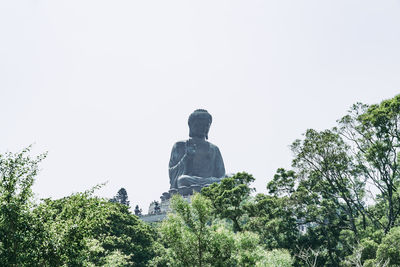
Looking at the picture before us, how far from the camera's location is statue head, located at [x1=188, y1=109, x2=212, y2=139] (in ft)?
145

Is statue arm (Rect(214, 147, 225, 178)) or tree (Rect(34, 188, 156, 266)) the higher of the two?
statue arm (Rect(214, 147, 225, 178))

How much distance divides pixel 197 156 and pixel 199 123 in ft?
13.8

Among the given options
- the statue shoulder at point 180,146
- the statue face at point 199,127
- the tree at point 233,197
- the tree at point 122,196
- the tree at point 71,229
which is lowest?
the tree at point 71,229

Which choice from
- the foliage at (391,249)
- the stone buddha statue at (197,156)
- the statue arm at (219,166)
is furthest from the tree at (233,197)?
the statue arm at (219,166)

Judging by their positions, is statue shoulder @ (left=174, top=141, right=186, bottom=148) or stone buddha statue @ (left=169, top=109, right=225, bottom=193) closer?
stone buddha statue @ (left=169, top=109, right=225, bottom=193)

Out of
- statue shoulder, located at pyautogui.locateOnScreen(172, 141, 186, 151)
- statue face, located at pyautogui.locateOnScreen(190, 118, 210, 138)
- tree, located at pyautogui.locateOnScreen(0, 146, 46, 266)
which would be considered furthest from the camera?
statue shoulder, located at pyautogui.locateOnScreen(172, 141, 186, 151)

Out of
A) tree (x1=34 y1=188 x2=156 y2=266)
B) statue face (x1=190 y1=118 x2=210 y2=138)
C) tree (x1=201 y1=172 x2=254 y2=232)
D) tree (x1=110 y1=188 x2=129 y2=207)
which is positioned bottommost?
tree (x1=34 y1=188 x2=156 y2=266)

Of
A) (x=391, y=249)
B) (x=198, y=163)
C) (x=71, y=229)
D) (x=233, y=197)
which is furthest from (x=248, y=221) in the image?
(x=198, y=163)

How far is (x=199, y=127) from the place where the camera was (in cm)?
4434

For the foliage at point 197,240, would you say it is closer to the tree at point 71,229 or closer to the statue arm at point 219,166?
the tree at point 71,229

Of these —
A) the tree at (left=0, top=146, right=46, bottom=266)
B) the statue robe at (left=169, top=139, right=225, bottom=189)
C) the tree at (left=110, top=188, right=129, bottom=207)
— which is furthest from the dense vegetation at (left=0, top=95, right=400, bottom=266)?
the tree at (left=110, top=188, right=129, bottom=207)

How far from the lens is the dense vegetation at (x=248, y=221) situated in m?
6.64

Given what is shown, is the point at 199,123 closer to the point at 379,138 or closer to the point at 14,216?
the point at 379,138

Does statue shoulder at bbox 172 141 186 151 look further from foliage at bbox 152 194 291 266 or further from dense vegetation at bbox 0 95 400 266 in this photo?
foliage at bbox 152 194 291 266
